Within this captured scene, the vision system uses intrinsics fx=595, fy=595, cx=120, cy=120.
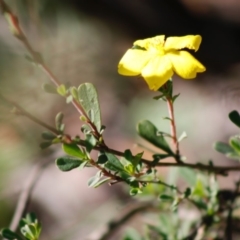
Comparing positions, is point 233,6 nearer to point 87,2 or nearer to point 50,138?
point 87,2

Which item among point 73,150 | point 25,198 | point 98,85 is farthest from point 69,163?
point 98,85

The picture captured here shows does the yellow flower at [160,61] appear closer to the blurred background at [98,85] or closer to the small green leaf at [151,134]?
the small green leaf at [151,134]

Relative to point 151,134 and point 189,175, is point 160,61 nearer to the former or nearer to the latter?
point 151,134

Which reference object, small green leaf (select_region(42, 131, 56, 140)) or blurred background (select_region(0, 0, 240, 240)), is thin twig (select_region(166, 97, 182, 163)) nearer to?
small green leaf (select_region(42, 131, 56, 140))

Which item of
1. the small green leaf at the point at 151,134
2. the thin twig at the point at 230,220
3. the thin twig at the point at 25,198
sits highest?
the small green leaf at the point at 151,134

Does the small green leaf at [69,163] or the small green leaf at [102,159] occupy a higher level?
the small green leaf at [102,159]

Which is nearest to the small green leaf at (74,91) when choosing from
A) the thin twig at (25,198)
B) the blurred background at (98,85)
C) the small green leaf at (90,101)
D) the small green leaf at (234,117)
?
the small green leaf at (90,101)
